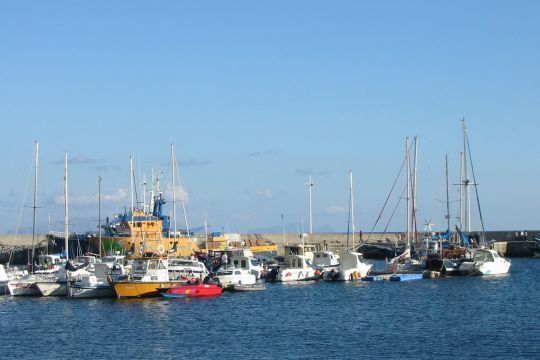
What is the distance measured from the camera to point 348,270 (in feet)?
264

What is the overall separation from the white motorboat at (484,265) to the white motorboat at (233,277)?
21.4m

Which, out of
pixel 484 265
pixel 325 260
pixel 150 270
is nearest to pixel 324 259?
pixel 325 260

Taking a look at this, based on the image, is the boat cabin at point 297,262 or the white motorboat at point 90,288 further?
the boat cabin at point 297,262

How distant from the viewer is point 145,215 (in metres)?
103

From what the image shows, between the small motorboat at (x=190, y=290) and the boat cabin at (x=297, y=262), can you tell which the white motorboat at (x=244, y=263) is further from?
the small motorboat at (x=190, y=290)

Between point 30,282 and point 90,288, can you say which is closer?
point 90,288

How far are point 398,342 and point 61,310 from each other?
24.3m

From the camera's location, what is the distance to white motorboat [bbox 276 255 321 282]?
8000 cm

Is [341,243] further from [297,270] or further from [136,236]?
[297,270]

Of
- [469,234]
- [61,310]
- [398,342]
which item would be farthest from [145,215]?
[398,342]

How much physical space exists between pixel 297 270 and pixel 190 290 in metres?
17.2

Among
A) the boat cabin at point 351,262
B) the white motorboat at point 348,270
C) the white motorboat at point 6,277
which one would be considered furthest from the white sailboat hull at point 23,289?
the boat cabin at point 351,262

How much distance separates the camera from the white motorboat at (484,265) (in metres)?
84.2

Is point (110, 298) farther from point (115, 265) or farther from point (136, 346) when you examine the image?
point (136, 346)
